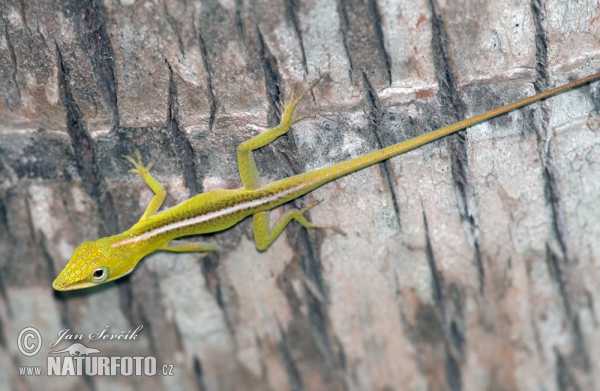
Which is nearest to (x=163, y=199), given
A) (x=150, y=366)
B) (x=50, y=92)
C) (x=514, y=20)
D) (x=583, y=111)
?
(x=50, y=92)

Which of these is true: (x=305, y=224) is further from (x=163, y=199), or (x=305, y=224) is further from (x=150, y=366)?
(x=150, y=366)

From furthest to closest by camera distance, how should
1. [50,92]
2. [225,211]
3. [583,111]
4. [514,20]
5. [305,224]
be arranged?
[225,211] → [305,224] → [50,92] → [583,111] → [514,20]

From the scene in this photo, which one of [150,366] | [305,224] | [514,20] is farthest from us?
[150,366]

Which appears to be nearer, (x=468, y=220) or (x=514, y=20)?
(x=514, y=20)

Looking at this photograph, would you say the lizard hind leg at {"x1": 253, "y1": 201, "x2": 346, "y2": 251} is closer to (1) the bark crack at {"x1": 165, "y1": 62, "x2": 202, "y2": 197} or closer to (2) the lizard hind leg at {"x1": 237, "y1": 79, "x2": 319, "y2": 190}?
(2) the lizard hind leg at {"x1": 237, "y1": 79, "x2": 319, "y2": 190}

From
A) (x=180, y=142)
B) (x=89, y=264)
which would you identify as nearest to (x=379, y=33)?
(x=180, y=142)

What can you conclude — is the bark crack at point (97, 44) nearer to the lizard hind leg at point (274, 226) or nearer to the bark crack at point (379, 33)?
the lizard hind leg at point (274, 226)

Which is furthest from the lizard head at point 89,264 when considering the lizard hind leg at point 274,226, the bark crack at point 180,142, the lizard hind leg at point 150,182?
the lizard hind leg at point 274,226
